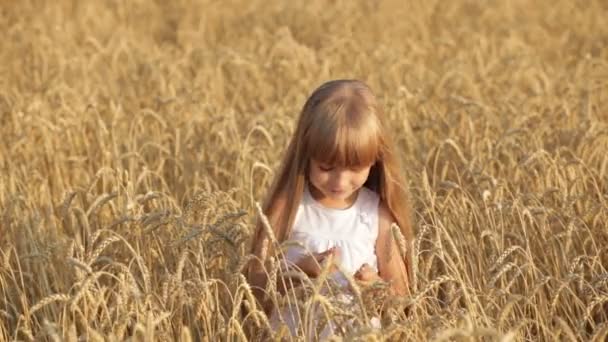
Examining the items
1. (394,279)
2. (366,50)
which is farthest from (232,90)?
(394,279)

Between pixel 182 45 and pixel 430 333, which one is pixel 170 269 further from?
pixel 182 45

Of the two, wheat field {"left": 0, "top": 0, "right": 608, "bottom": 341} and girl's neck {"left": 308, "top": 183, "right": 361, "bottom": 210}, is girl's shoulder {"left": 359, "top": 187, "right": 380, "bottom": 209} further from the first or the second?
wheat field {"left": 0, "top": 0, "right": 608, "bottom": 341}

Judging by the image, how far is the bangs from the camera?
240 centimetres

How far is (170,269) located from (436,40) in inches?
153

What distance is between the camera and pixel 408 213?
2.69m

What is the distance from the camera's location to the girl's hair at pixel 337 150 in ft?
7.91

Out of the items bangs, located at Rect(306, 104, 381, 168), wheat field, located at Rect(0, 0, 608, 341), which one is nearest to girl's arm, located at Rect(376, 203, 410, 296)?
wheat field, located at Rect(0, 0, 608, 341)

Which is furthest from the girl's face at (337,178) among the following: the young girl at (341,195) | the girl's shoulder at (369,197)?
the girl's shoulder at (369,197)

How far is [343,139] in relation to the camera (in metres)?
2.40

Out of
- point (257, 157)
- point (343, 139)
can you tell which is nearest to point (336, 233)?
point (343, 139)

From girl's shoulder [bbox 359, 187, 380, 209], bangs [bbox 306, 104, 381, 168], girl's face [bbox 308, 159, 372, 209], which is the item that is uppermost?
bangs [bbox 306, 104, 381, 168]

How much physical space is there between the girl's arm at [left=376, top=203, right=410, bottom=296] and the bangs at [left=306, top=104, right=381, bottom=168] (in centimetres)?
28

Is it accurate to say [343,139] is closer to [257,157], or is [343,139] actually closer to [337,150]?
[337,150]

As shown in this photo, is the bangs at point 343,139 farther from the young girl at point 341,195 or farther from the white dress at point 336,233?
the white dress at point 336,233
